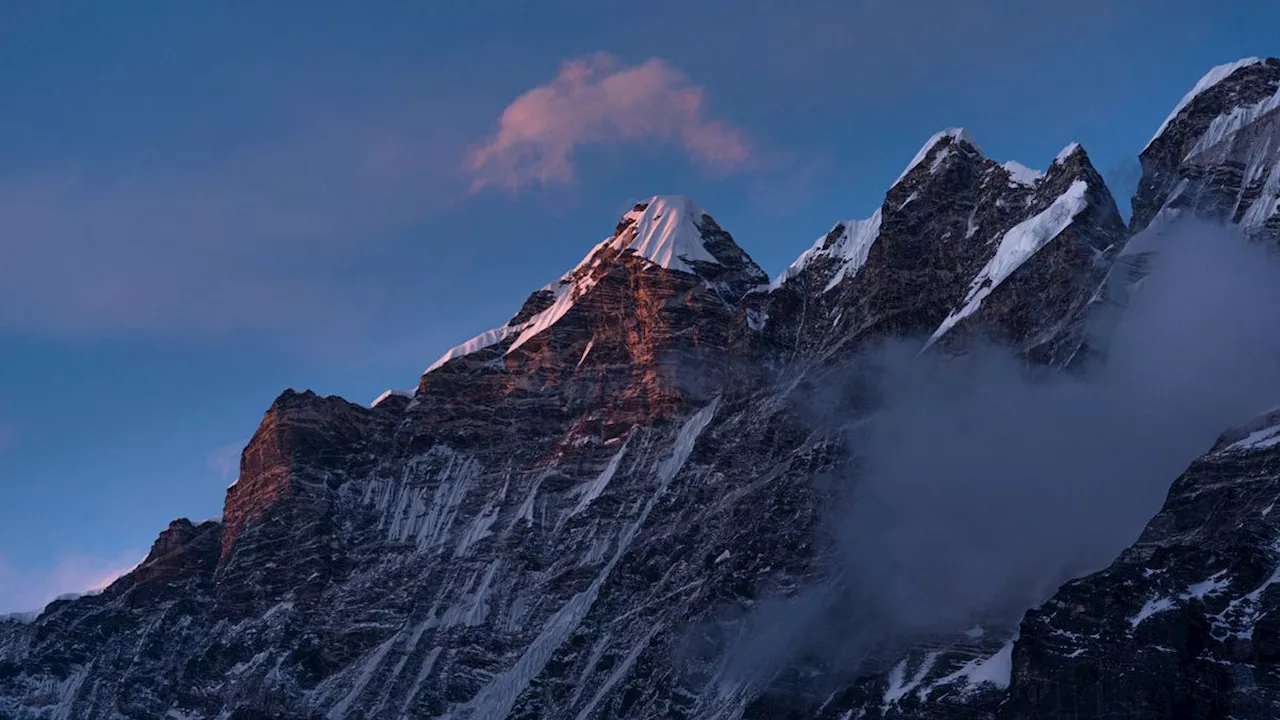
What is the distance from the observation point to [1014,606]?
191 metres

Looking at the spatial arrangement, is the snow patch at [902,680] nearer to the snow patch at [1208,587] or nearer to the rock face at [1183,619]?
the rock face at [1183,619]

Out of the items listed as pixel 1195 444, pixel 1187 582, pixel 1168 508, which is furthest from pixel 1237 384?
pixel 1187 582

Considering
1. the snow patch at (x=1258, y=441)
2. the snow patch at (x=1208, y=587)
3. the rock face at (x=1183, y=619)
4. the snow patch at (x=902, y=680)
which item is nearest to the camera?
the rock face at (x=1183, y=619)

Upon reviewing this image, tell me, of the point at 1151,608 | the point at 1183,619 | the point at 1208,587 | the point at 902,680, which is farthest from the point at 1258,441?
→ the point at 902,680

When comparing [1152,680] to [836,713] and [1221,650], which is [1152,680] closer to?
[1221,650]

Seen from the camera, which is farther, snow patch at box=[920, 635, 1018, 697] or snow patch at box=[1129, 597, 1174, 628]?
snow patch at box=[920, 635, 1018, 697]

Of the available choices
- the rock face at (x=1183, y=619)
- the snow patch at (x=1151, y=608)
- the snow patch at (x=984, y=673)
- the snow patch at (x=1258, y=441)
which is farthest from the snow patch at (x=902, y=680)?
the snow patch at (x=1258, y=441)

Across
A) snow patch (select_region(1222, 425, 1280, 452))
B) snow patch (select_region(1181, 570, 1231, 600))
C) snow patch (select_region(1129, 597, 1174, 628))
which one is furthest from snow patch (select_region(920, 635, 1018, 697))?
snow patch (select_region(1222, 425, 1280, 452))

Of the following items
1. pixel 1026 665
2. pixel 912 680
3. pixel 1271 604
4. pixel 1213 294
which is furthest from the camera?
pixel 1213 294

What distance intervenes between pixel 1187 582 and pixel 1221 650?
7.08m

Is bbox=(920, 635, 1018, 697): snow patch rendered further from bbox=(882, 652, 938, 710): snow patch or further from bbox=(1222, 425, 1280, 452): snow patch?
bbox=(1222, 425, 1280, 452): snow patch

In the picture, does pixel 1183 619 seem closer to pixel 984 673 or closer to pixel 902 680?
pixel 984 673

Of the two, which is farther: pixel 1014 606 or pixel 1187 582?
pixel 1014 606

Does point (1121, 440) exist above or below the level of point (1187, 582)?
above
